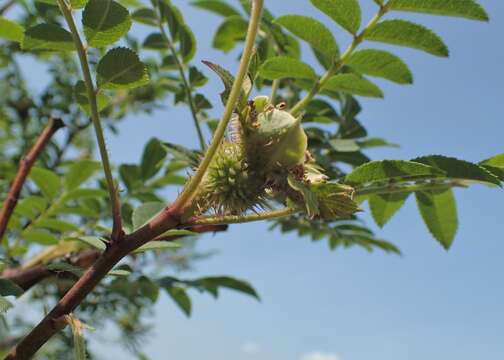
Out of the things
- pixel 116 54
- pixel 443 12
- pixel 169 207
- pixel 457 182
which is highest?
pixel 443 12

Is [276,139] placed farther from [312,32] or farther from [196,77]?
[196,77]

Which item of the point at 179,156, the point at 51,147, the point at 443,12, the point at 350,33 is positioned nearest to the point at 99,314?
the point at 51,147

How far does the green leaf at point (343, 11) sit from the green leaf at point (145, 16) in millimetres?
957

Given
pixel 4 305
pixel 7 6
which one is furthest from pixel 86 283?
pixel 7 6

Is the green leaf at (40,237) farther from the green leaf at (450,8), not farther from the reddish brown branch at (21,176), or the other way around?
the green leaf at (450,8)

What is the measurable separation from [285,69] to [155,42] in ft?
3.01

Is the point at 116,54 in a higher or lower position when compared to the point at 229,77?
higher

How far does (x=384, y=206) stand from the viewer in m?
1.93

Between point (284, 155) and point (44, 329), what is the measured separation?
665mm

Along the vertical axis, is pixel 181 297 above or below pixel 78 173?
below

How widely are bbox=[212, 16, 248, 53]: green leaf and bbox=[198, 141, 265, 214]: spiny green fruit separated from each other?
1.30 metres

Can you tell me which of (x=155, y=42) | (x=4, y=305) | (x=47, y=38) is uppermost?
(x=155, y=42)

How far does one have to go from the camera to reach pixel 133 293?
2.79 meters

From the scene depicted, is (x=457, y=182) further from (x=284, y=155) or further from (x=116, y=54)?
(x=116, y=54)
